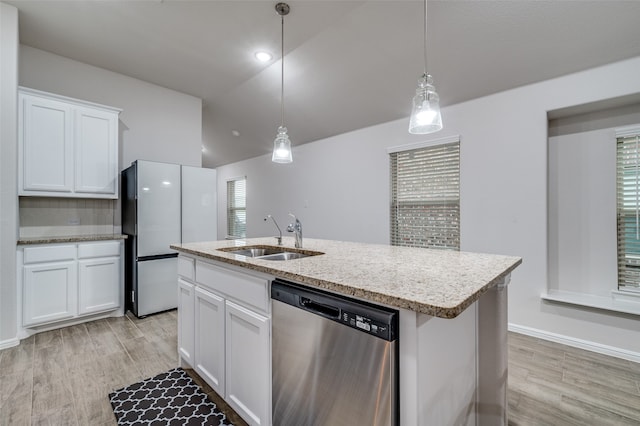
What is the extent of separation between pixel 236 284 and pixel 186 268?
0.74 metres

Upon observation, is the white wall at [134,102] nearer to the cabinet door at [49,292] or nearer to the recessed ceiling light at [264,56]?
the cabinet door at [49,292]

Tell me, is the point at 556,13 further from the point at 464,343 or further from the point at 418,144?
the point at 464,343

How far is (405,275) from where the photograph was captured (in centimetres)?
119

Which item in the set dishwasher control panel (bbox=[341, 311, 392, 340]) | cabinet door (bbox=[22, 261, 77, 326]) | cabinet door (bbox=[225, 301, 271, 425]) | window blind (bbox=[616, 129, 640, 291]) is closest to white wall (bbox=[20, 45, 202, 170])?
cabinet door (bbox=[22, 261, 77, 326])

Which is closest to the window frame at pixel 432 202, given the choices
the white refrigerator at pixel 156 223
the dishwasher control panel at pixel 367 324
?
the white refrigerator at pixel 156 223

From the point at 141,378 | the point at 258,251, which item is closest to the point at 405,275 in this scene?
the point at 258,251

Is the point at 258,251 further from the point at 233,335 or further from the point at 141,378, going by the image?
the point at 141,378

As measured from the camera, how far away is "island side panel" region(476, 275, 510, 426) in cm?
142

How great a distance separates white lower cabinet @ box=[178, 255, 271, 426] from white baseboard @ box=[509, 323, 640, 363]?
266cm

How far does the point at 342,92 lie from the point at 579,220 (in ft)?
9.34

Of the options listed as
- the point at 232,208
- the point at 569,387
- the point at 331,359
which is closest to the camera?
the point at 331,359

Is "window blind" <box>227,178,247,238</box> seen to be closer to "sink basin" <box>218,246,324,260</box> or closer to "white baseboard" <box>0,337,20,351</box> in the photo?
"white baseboard" <box>0,337,20,351</box>

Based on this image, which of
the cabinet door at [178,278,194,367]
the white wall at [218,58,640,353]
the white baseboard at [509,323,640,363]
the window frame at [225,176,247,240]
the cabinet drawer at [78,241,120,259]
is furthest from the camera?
the window frame at [225,176,247,240]

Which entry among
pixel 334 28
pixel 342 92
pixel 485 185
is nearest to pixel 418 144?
pixel 485 185
